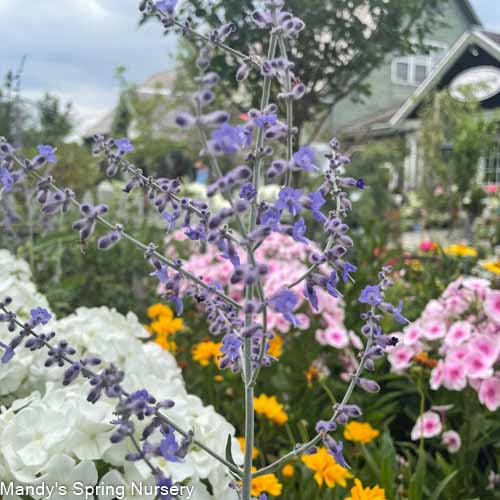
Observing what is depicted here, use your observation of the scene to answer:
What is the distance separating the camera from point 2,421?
1334 millimetres

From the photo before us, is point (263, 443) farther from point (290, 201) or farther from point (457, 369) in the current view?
point (290, 201)

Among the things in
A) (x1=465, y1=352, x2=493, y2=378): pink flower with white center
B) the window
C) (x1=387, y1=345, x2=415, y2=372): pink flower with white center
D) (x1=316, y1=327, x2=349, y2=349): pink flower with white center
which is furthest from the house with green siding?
(x1=465, y1=352, x2=493, y2=378): pink flower with white center

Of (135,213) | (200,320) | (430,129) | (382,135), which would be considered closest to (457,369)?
(200,320)

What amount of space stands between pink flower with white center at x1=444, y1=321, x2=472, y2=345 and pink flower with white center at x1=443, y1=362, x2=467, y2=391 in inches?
3.3

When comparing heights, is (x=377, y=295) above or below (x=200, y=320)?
above

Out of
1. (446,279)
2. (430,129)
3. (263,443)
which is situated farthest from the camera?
(430,129)

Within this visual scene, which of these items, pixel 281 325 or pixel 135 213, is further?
pixel 135 213

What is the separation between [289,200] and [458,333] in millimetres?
1452

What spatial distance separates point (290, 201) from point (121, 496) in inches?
29.4

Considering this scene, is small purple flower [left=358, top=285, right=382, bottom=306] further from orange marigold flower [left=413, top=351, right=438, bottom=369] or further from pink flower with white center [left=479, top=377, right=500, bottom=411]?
orange marigold flower [left=413, top=351, right=438, bottom=369]

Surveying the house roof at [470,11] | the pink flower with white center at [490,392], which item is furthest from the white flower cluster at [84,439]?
the house roof at [470,11]

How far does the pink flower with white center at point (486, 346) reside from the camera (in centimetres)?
190

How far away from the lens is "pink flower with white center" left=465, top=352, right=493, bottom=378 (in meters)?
1.87

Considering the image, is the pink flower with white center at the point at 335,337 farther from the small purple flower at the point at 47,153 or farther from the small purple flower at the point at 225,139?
the small purple flower at the point at 225,139
